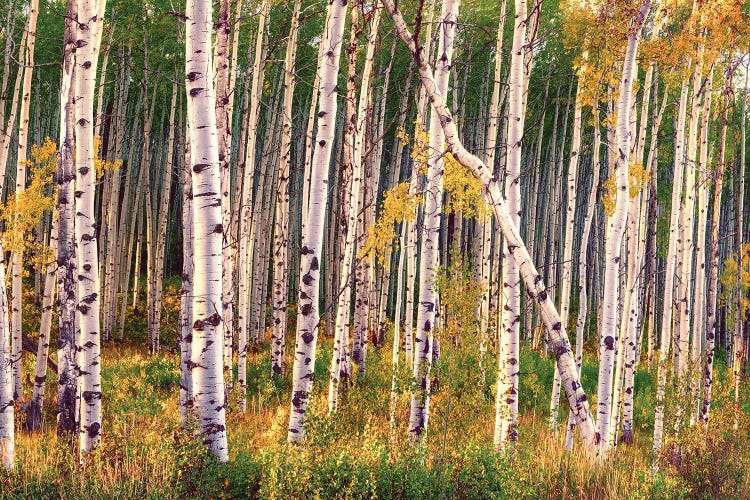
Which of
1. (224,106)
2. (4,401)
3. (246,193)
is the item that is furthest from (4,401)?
(246,193)

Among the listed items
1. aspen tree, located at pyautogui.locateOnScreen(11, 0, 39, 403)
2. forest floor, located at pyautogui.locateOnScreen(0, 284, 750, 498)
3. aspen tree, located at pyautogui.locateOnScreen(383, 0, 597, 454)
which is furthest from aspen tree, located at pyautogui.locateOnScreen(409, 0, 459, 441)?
aspen tree, located at pyautogui.locateOnScreen(11, 0, 39, 403)

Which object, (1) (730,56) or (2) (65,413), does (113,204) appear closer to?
(2) (65,413)

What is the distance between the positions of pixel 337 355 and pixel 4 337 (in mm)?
Answer: 4373

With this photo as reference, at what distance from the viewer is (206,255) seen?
5078 millimetres

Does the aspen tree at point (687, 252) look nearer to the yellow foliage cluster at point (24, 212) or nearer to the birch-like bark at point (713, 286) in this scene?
Result: the birch-like bark at point (713, 286)

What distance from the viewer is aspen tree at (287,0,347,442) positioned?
6273mm

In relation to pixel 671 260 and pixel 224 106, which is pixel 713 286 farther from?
pixel 224 106

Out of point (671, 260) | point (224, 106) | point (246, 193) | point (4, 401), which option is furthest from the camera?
point (246, 193)

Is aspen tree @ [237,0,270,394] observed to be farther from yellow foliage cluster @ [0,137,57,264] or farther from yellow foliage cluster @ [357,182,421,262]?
yellow foliage cluster @ [0,137,57,264]

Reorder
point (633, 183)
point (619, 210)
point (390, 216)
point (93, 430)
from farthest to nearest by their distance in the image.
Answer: point (633, 183)
point (390, 216)
point (619, 210)
point (93, 430)

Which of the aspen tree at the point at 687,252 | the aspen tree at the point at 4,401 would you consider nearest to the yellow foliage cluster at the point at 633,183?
the aspen tree at the point at 687,252

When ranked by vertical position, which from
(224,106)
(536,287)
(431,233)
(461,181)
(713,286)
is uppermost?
(224,106)

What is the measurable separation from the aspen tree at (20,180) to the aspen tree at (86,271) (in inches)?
132

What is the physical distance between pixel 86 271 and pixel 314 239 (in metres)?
2.23
